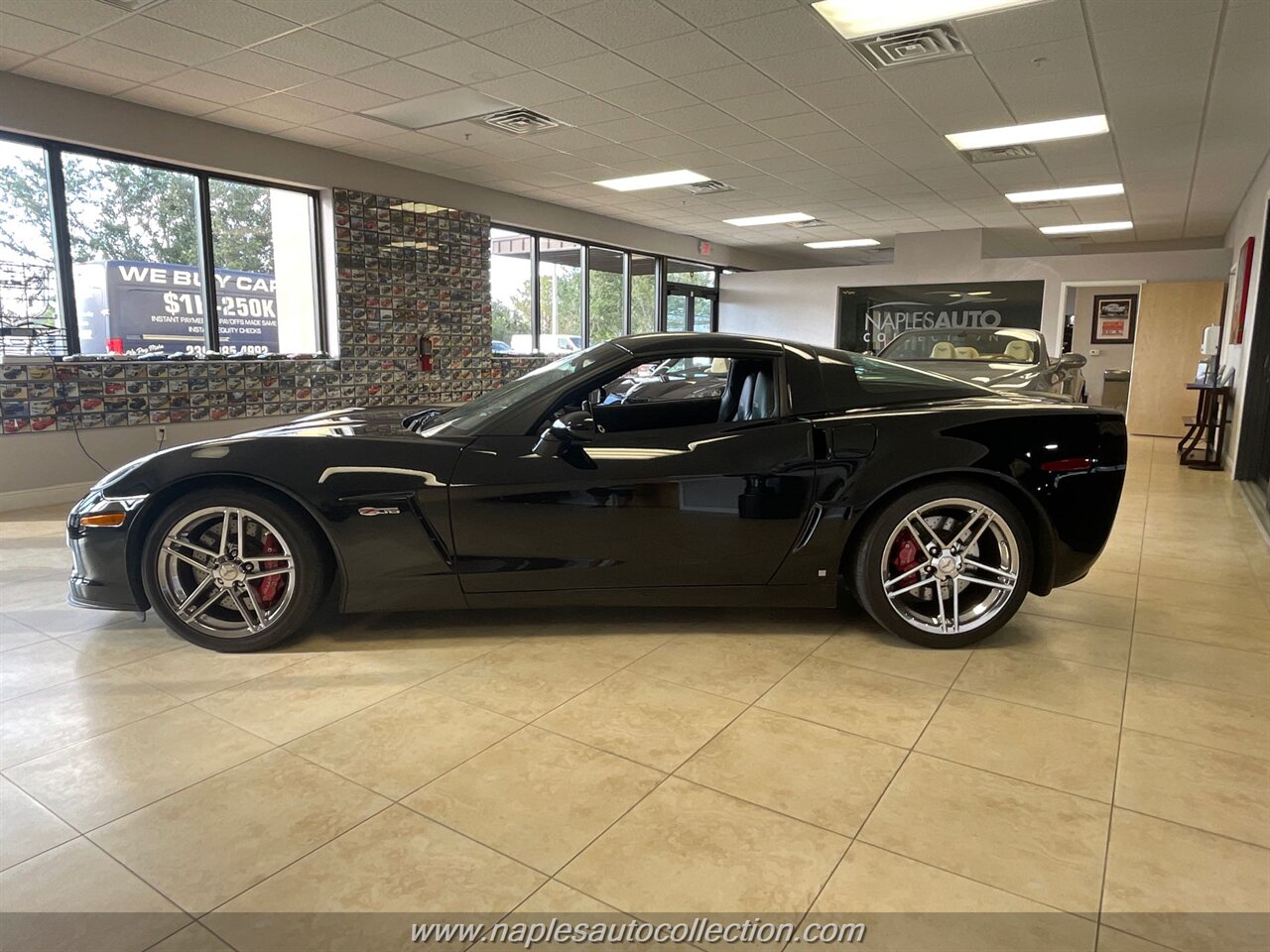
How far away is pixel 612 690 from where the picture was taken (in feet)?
7.71

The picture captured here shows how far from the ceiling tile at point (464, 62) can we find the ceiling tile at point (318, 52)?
0.28m

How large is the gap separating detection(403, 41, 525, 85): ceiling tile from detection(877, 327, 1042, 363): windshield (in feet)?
12.6

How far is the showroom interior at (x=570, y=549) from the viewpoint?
5.05ft

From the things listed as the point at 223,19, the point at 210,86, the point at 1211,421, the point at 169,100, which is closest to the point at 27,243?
the point at 169,100

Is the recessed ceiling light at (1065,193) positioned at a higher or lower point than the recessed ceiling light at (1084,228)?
lower

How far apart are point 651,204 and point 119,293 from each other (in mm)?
5954

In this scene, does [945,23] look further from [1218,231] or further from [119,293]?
[1218,231]

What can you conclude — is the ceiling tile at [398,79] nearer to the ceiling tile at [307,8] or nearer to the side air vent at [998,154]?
the ceiling tile at [307,8]

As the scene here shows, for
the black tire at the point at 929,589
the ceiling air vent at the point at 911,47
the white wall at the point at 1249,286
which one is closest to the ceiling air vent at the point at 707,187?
the ceiling air vent at the point at 911,47

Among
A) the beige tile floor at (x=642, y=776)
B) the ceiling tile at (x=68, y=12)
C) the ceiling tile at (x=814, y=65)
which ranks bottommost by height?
the beige tile floor at (x=642, y=776)

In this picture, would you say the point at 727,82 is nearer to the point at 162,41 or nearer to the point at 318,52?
the point at 318,52

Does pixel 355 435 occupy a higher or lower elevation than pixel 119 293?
lower

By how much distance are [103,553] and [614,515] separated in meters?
1.70

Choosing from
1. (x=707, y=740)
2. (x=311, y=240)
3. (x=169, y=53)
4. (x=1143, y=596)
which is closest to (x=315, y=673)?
(x=707, y=740)
